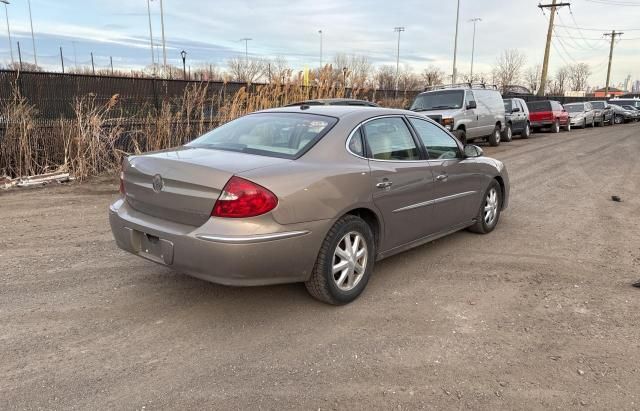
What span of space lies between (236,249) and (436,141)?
2.69 m

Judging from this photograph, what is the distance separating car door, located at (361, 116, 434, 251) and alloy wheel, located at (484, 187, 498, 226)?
1.45 metres

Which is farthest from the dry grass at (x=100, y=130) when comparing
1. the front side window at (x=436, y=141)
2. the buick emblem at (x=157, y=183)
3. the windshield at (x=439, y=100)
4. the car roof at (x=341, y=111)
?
the front side window at (x=436, y=141)

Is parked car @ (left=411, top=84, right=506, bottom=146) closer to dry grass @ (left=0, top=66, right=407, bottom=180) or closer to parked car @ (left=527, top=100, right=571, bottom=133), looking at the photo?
dry grass @ (left=0, top=66, right=407, bottom=180)

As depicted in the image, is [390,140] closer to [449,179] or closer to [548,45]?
[449,179]

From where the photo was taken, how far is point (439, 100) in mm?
15852

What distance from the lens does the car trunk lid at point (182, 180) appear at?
11.7 feet

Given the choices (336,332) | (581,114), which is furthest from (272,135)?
(581,114)

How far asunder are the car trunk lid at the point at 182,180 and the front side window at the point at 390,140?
0.99m

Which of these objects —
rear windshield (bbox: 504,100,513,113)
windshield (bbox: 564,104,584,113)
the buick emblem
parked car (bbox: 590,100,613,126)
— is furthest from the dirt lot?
parked car (bbox: 590,100,613,126)

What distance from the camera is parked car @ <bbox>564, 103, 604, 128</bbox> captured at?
29.0 meters

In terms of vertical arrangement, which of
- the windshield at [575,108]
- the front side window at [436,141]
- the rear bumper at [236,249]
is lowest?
the rear bumper at [236,249]

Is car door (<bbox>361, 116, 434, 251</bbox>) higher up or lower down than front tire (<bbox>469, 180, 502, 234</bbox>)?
higher up

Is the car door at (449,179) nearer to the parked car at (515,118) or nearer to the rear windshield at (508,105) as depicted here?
the parked car at (515,118)

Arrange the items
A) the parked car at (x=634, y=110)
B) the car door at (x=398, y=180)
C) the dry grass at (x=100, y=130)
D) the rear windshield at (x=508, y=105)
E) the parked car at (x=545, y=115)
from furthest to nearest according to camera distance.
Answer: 1. the parked car at (x=634, y=110)
2. the parked car at (x=545, y=115)
3. the rear windshield at (x=508, y=105)
4. the dry grass at (x=100, y=130)
5. the car door at (x=398, y=180)
